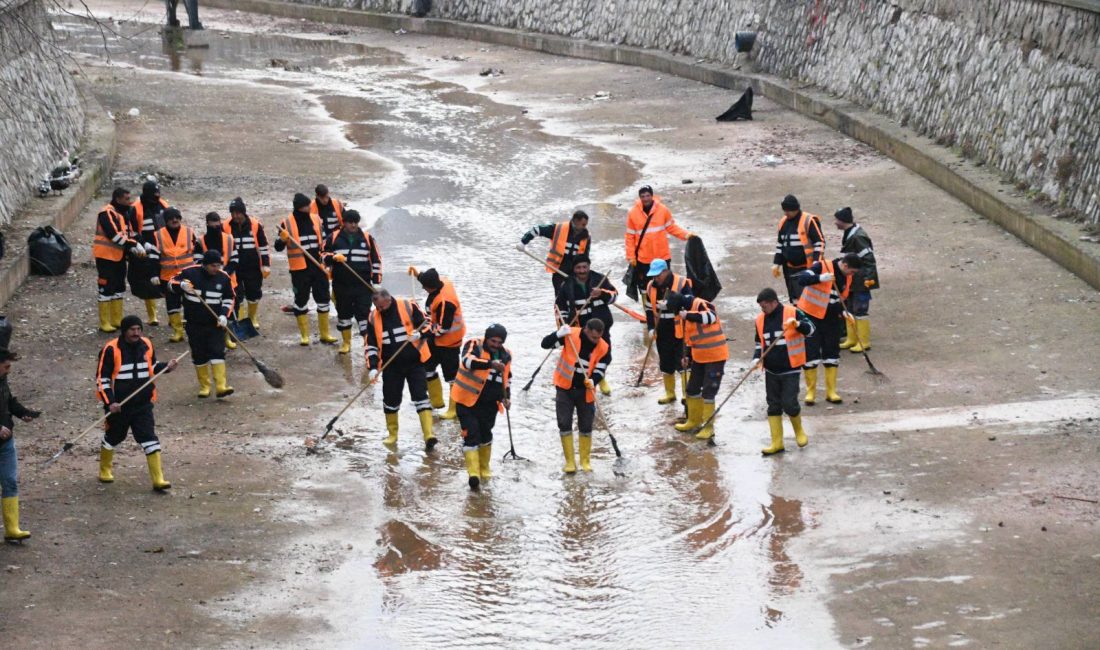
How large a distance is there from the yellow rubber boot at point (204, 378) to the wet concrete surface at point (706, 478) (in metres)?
0.21

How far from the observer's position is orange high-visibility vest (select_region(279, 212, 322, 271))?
15031 mm

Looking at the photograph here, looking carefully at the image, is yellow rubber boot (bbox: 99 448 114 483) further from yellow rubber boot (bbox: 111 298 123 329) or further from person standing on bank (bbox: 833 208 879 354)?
person standing on bank (bbox: 833 208 879 354)

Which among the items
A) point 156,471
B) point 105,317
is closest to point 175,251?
point 105,317

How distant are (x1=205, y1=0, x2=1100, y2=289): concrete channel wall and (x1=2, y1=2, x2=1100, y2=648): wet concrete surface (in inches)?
18.5

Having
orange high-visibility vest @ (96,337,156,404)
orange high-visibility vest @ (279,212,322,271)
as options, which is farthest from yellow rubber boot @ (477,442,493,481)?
orange high-visibility vest @ (279,212,322,271)

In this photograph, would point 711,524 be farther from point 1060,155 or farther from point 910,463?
point 1060,155

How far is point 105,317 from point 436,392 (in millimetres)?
4264

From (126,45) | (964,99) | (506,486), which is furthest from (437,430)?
(126,45)

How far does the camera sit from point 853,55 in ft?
89.8

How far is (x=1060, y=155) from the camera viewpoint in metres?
18.2

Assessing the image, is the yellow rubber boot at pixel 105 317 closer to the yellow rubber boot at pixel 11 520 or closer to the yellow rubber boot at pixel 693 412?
the yellow rubber boot at pixel 11 520

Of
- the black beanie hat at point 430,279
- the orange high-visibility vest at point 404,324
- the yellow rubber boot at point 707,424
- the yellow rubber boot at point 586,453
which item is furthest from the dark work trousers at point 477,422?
the yellow rubber boot at point 707,424

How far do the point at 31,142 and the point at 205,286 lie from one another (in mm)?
8456

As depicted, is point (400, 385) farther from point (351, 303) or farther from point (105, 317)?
point (105, 317)
